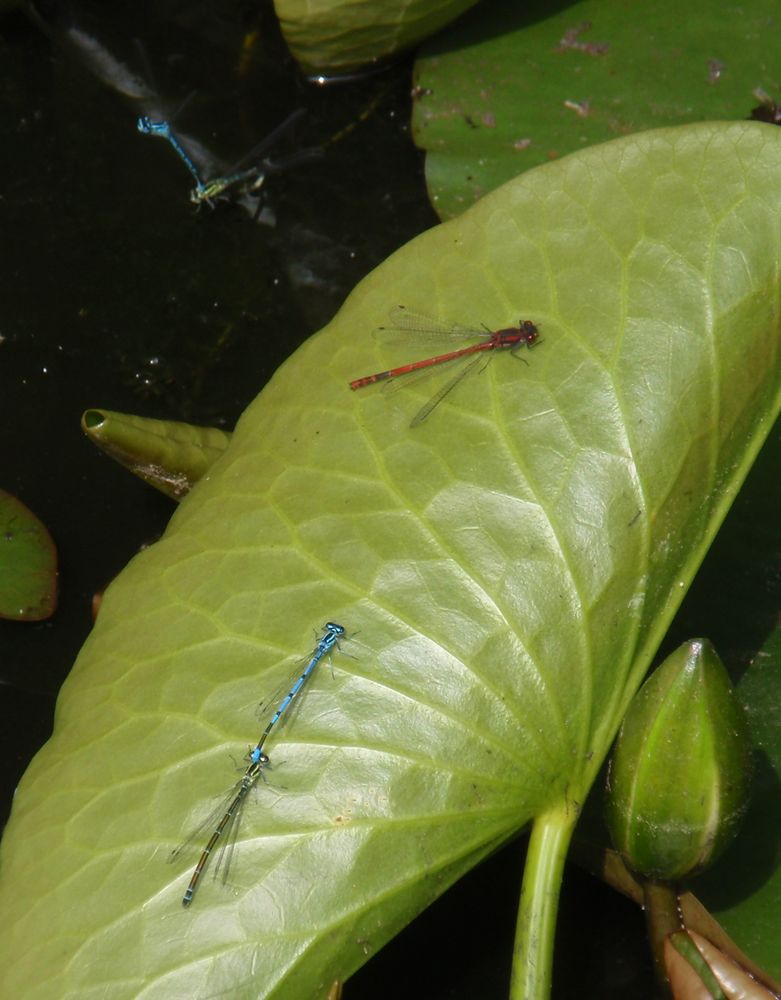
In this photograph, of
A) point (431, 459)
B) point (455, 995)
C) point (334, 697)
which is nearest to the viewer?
point (334, 697)

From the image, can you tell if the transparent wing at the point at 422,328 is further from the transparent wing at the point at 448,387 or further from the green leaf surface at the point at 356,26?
the green leaf surface at the point at 356,26

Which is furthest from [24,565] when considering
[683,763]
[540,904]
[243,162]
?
[683,763]

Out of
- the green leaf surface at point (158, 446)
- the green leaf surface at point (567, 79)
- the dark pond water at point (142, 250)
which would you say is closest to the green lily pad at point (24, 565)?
the dark pond water at point (142, 250)

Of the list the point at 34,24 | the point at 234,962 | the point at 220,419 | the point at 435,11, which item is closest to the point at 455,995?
the point at 234,962

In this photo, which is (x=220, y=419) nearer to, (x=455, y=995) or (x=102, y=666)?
(x=102, y=666)

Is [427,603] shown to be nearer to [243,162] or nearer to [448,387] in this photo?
[448,387]
